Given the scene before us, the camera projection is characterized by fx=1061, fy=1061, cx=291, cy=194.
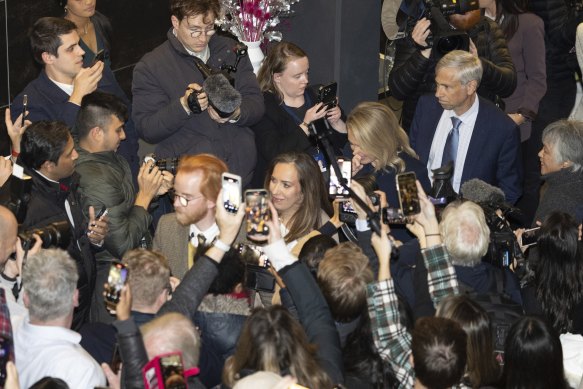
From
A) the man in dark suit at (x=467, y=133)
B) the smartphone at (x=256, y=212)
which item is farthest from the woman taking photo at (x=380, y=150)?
the smartphone at (x=256, y=212)

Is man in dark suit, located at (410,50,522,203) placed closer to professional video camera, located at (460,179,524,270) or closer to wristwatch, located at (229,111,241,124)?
professional video camera, located at (460,179,524,270)

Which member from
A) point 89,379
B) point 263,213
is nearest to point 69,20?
point 263,213

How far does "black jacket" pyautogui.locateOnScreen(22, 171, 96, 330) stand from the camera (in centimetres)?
515

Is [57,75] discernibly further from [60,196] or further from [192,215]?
[192,215]

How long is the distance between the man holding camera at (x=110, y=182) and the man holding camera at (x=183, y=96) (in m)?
0.42

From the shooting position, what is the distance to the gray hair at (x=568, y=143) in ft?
20.3

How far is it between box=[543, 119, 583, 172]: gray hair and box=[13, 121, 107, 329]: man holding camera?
2.66m

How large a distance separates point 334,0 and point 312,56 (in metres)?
0.45

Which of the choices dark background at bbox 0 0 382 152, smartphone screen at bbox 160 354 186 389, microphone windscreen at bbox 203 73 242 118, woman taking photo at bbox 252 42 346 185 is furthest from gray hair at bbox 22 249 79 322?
dark background at bbox 0 0 382 152

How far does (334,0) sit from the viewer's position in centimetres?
759

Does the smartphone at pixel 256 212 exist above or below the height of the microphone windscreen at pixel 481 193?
above

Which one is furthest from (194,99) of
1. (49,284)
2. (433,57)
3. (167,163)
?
(49,284)

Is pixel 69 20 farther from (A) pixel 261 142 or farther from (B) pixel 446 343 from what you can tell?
(B) pixel 446 343

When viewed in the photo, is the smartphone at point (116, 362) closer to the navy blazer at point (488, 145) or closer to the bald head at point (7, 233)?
the bald head at point (7, 233)
